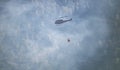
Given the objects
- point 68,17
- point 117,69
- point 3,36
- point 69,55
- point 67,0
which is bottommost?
point 117,69

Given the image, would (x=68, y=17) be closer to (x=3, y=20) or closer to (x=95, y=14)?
(x=95, y=14)

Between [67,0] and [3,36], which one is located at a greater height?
[67,0]

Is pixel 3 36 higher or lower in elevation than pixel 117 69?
higher

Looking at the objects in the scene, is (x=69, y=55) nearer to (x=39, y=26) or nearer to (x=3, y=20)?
(x=39, y=26)

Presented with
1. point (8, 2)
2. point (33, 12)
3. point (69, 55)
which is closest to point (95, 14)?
point (69, 55)

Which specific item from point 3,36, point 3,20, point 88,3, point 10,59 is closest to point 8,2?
point 3,20
